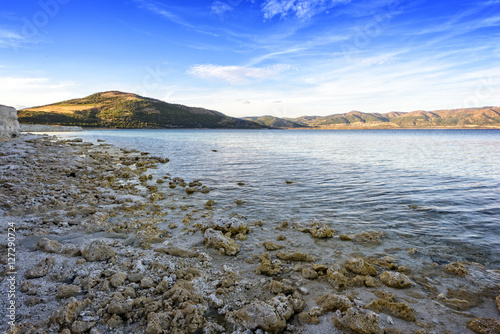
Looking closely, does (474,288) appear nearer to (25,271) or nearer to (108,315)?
(108,315)

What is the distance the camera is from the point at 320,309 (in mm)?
4375

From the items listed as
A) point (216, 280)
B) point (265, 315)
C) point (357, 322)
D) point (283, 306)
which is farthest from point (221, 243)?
point (357, 322)

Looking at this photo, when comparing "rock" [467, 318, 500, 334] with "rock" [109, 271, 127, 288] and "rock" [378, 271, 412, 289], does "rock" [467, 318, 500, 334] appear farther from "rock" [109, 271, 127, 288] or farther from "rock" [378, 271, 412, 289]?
"rock" [109, 271, 127, 288]

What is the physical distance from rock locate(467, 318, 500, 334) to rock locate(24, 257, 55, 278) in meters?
8.27

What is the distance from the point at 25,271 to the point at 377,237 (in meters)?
9.41

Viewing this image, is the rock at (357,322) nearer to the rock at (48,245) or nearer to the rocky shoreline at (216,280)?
the rocky shoreline at (216,280)

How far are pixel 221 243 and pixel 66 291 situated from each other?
3.56 meters

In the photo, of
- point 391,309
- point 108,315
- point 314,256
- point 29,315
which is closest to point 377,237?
point 314,256

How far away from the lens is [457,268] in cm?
593

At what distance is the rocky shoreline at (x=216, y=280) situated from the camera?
13.1 ft

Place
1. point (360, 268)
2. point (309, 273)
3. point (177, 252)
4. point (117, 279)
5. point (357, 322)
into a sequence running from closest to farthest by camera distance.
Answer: point (357, 322)
point (117, 279)
point (309, 273)
point (360, 268)
point (177, 252)

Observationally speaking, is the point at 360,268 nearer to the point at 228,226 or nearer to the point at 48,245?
the point at 228,226

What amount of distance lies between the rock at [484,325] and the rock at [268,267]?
3.54m

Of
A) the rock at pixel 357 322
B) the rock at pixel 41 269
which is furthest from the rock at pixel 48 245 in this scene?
the rock at pixel 357 322
